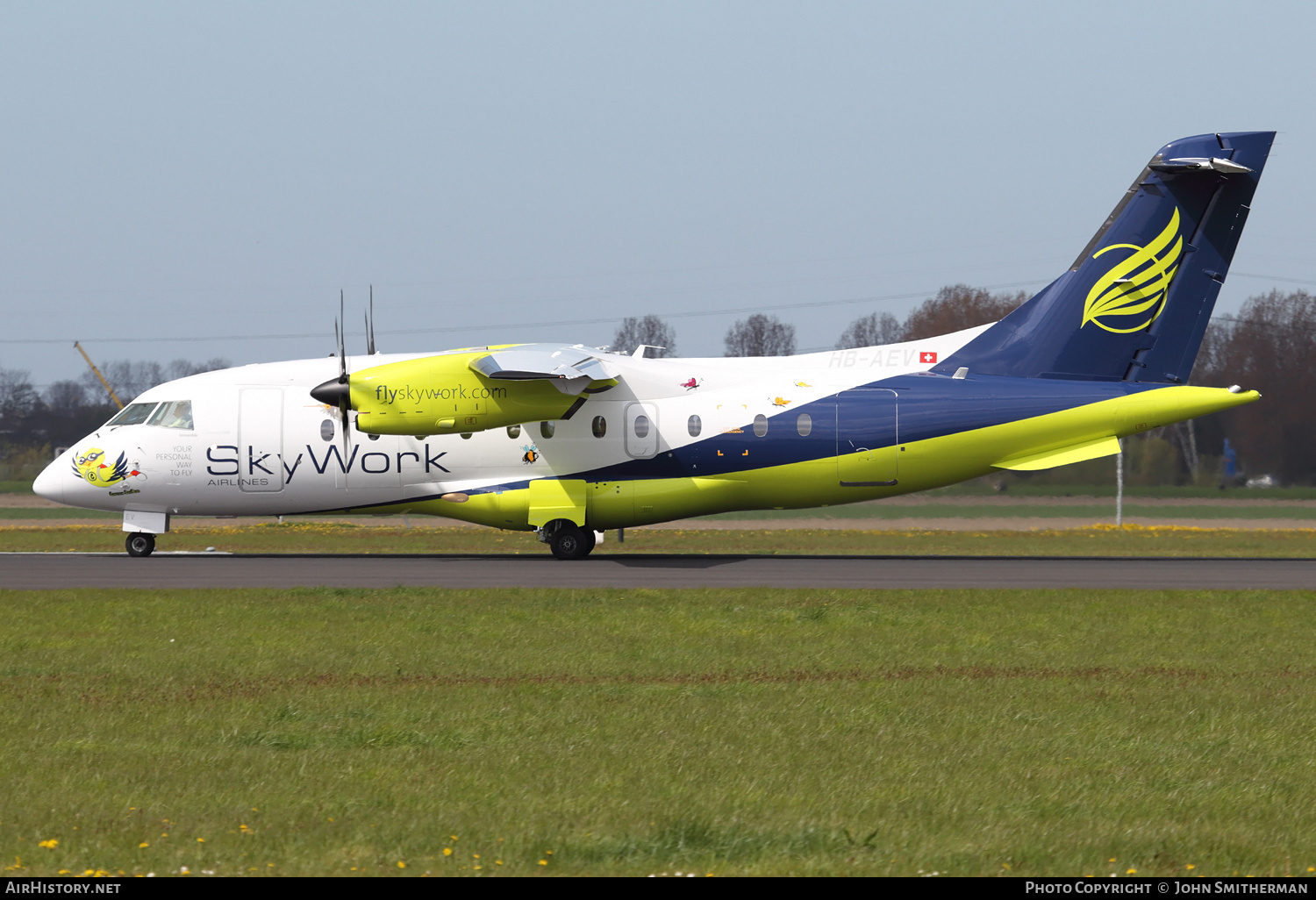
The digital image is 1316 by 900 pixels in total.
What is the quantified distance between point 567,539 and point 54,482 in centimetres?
1221

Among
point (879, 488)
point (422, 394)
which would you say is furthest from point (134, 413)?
point (879, 488)

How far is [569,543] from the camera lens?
28.0 metres

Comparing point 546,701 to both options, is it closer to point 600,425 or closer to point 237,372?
point 600,425

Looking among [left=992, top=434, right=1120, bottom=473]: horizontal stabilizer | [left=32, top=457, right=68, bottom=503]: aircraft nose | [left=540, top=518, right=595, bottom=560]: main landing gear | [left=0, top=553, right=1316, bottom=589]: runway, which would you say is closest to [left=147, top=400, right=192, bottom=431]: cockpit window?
[left=32, top=457, right=68, bottom=503]: aircraft nose

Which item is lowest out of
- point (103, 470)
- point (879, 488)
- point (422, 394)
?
point (879, 488)

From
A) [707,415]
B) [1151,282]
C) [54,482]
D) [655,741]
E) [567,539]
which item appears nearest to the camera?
[655,741]

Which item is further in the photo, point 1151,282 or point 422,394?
point 1151,282

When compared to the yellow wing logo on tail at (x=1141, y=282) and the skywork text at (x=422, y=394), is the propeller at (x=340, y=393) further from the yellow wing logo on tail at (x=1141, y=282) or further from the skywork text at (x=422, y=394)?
the yellow wing logo on tail at (x=1141, y=282)

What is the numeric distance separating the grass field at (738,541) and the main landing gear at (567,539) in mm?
3058

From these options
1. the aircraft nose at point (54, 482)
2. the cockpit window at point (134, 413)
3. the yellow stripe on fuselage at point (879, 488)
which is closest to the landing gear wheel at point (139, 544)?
the aircraft nose at point (54, 482)

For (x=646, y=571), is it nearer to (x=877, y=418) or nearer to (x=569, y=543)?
(x=569, y=543)

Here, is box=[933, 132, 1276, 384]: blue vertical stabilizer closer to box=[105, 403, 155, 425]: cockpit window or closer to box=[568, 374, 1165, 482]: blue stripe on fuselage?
box=[568, 374, 1165, 482]: blue stripe on fuselage

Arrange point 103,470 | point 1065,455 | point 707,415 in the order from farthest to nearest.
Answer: point 103,470, point 707,415, point 1065,455

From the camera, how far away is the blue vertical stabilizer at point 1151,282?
26484 mm
